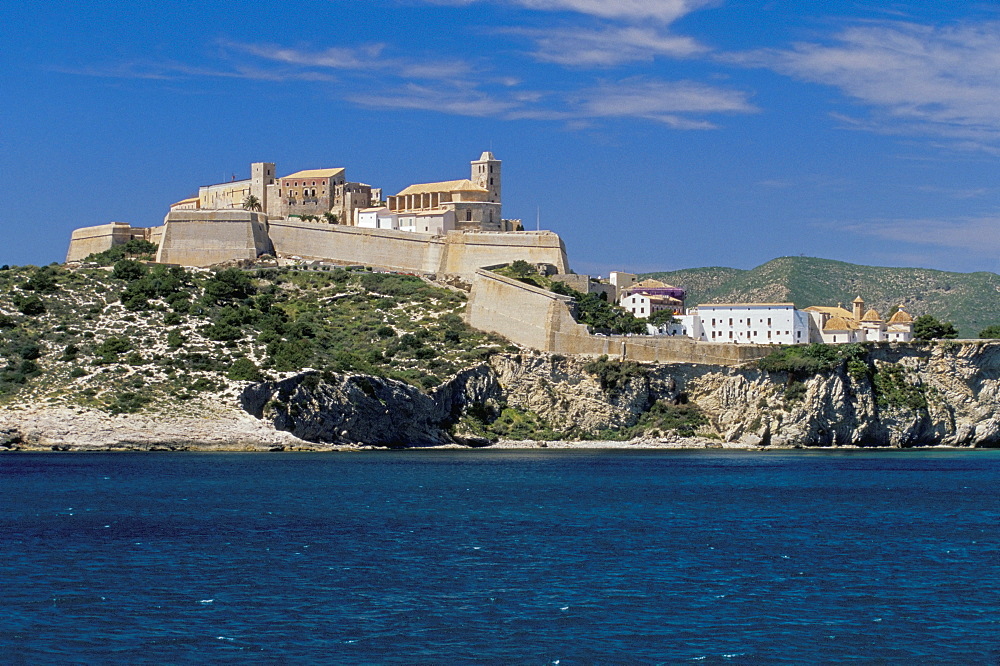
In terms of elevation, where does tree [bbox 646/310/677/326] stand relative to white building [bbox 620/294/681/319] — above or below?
below

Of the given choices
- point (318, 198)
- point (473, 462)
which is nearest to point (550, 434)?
point (473, 462)

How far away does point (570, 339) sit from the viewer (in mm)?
65625

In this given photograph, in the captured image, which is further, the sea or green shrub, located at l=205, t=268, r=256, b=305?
green shrub, located at l=205, t=268, r=256, b=305

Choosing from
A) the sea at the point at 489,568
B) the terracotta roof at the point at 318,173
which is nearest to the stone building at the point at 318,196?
the terracotta roof at the point at 318,173

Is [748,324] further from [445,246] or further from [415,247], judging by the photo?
[415,247]

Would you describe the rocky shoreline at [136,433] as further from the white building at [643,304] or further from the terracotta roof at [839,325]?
the terracotta roof at [839,325]

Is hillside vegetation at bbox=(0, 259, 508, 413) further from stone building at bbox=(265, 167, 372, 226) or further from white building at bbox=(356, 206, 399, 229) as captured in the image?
stone building at bbox=(265, 167, 372, 226)

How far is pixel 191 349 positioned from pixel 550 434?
16.8m

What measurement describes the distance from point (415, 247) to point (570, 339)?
18.2 metres

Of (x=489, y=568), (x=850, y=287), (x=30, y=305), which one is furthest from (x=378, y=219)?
(x=850, y=287)

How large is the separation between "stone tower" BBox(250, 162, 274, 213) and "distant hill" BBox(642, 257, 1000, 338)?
237 feet

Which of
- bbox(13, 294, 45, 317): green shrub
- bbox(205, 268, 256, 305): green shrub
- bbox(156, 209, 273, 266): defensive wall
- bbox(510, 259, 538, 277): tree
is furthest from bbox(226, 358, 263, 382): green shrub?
bbox(156, 209, 273, 266): defensive wall

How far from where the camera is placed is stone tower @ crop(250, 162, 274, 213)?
87.8 meters

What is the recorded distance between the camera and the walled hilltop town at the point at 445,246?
71938mm
